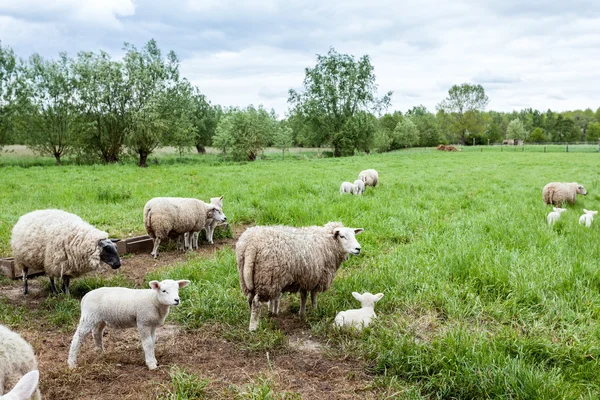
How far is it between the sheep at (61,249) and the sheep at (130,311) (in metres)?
2.11

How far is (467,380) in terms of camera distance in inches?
146

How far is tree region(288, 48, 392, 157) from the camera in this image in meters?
46.3

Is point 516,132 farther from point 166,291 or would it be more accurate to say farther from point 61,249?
point 166,291

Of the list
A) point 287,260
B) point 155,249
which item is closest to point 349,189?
point 155,249

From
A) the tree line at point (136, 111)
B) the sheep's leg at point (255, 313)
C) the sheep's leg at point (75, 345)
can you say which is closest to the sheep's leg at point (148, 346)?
the sheep's leg at point (75, 345)

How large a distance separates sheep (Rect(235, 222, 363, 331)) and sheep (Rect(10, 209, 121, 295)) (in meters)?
2.43

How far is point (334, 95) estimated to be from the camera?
4644cm

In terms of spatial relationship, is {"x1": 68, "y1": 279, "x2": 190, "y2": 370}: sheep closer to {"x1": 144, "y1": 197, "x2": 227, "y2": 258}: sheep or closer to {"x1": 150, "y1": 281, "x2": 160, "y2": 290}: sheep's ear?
{"x1": 150, "y1": 281, "x2": 160, "y2": 290}: sheep's ear

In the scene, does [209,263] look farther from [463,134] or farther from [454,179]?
[463,134]

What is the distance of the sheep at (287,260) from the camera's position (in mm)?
4926

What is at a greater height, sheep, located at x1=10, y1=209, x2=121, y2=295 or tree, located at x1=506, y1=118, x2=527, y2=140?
tree, located at x1=506, y1=118, x2=527, y2=140

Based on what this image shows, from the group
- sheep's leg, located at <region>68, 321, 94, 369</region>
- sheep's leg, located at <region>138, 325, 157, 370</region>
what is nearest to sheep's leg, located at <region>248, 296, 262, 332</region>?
sheep's leg, located at <region>138, 325, 157, 370</region>

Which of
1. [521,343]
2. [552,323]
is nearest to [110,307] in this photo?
[521,343]

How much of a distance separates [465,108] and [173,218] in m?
80.7
